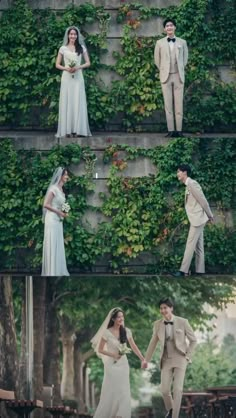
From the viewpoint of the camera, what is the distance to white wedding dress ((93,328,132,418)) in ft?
Result: 85.8

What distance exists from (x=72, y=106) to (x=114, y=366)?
549cm

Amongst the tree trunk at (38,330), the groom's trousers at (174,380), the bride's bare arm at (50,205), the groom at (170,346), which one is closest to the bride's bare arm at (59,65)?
the bride's bare arm at (50,205)

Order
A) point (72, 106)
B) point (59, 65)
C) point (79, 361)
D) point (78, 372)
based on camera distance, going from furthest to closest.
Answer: point (79, 361), point (78, 372), point (72, 106), point (59, 65)

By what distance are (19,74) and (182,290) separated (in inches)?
247

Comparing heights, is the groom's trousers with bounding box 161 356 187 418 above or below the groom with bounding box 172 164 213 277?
below

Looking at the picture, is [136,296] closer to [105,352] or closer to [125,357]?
[125,357]

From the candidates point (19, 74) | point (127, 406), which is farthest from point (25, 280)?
point (127, 406)

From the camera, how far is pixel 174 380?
26.3 meters

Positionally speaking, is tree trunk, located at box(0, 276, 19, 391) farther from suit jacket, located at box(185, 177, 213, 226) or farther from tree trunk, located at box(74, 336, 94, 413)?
tree trunk, located at box(74, 336, 94, 413)

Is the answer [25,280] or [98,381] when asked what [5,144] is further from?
[98,381]

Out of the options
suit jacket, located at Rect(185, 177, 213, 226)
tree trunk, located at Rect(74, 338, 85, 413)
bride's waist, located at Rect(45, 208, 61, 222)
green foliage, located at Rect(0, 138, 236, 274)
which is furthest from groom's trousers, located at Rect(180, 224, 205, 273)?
tree trunk, located at Rect(74, 338, 85, 413)

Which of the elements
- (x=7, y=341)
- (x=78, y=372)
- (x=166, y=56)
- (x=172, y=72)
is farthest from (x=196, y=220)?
(x=78, y=372)

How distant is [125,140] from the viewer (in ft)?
99.7

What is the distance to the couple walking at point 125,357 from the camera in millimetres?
26188
